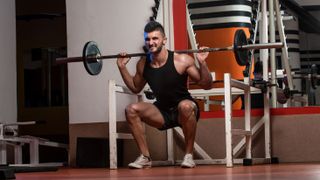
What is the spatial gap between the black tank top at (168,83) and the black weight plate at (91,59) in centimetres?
52

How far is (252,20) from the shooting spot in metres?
5.93

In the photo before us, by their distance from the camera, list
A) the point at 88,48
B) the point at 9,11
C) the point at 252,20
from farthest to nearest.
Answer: the point at 9,11 → the point at 252,20 → the point at 88,48

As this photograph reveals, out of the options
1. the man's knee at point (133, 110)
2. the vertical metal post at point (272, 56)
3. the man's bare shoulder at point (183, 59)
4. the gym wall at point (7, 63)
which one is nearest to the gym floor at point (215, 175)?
the man's knee at point (133, 110)

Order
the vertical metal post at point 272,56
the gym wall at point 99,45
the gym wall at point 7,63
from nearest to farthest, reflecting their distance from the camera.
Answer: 1. the vertical metal post at point 272,56
2. the gym wall at point 99,45
3. the gym wall at point 7,63

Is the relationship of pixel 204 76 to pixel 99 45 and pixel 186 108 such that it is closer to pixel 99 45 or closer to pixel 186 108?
pixel 186 108

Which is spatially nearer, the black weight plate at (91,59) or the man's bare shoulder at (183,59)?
the man's bare shoulder at (183,59)

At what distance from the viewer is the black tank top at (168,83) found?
5043 millimetres

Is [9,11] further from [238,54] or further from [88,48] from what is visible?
[238,54]

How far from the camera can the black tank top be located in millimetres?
5043

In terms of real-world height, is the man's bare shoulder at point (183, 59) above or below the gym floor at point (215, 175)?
above

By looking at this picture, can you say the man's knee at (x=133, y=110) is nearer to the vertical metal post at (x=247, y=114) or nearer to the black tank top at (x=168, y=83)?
the black tank top at (x=168, y=83)

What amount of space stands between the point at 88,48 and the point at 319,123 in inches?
77.1

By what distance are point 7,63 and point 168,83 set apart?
2.48 m

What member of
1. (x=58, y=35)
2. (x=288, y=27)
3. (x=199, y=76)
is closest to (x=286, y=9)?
(x=288, y=27)
